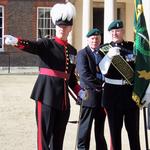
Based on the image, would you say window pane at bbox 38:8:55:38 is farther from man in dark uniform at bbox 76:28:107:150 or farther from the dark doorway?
man in dark uniform at bbox 76:28:107:150

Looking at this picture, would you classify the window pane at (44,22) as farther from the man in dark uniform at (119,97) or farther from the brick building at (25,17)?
the man in dark uniform at (119,97)

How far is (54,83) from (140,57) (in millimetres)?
1067

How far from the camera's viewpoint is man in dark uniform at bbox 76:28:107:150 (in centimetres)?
648

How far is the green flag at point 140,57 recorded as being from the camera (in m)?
5.81

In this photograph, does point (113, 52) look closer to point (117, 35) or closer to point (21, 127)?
point (117, 35)

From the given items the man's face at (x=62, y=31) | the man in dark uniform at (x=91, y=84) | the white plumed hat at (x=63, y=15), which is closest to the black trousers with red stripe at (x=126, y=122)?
the man in dark uniform at (x=91, y=84)

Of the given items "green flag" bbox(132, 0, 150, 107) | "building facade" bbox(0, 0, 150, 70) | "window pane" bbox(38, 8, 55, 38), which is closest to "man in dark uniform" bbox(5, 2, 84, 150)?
"green flag" bbox(132, 0, 150, 107)

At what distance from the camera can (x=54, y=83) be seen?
5395mm

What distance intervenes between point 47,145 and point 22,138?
Result: 2.90 m

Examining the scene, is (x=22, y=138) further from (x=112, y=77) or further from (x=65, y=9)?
(x=65, y=9)

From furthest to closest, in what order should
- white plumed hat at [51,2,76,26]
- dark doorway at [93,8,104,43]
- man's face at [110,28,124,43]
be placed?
dark doorway at [93,8,104,43], man's face at [110,28,124,43], white plumed hat at [51,2,76,26]

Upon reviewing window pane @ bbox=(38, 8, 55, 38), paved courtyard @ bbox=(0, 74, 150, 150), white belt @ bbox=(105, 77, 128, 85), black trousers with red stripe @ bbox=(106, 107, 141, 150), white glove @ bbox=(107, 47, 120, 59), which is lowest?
paved courtyard @ bbox=(0, 74, 150, 150)

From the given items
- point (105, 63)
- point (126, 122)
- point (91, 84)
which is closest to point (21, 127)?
point (91, 84)

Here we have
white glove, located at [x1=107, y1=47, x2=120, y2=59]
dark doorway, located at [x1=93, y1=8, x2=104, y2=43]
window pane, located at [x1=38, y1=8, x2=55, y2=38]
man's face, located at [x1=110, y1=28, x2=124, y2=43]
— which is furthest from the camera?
dark doorway, located at [x1=93, y1=8, x2=104, y2=43]
